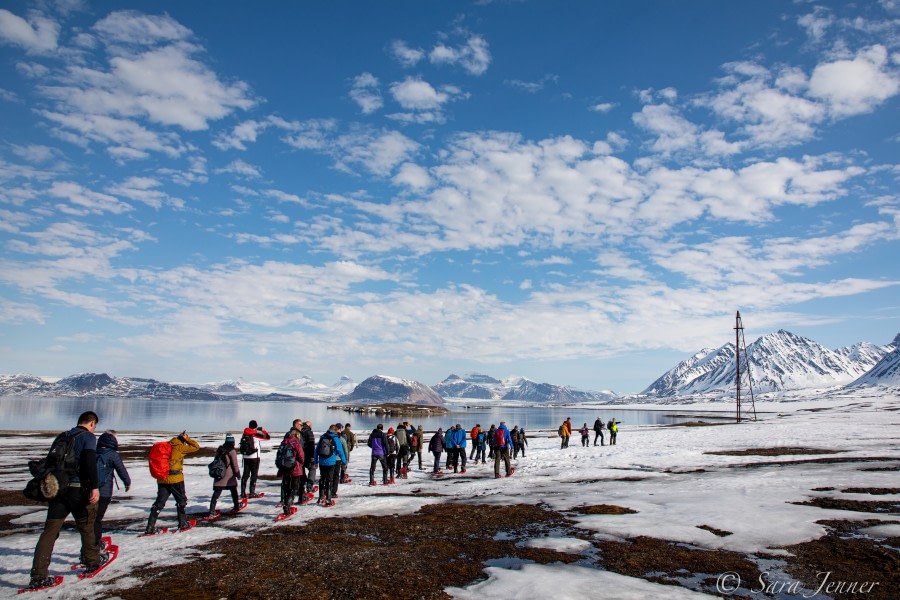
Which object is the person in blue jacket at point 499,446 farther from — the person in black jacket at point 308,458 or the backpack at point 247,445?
the backpack at point 247,445

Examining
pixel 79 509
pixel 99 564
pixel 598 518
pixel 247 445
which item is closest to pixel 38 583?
pixel 99 564

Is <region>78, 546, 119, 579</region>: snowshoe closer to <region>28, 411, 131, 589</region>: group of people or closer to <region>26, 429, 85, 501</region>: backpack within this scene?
<region>28, 411, 131, 589</region>: group of people

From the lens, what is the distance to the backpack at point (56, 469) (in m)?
8.55

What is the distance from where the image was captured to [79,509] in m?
9.05

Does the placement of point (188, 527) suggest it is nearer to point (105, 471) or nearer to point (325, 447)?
point (105, 471)

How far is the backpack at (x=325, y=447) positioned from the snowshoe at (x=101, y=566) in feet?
21.7

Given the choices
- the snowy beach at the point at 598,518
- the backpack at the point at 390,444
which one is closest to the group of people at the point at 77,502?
the snowy beach at the point at 598,518

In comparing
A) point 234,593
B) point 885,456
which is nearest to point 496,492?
point 234,593

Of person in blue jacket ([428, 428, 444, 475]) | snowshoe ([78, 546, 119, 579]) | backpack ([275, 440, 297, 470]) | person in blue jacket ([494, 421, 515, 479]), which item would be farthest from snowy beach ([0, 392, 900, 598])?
backpack ([275, 440, 297, 470])

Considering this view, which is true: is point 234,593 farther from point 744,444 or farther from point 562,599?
point 744,444

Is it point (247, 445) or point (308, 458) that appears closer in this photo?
point (247, 445)

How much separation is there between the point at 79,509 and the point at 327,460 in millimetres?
8049

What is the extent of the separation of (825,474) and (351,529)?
61.5ft

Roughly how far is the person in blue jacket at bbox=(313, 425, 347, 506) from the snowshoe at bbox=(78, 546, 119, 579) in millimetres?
6541
